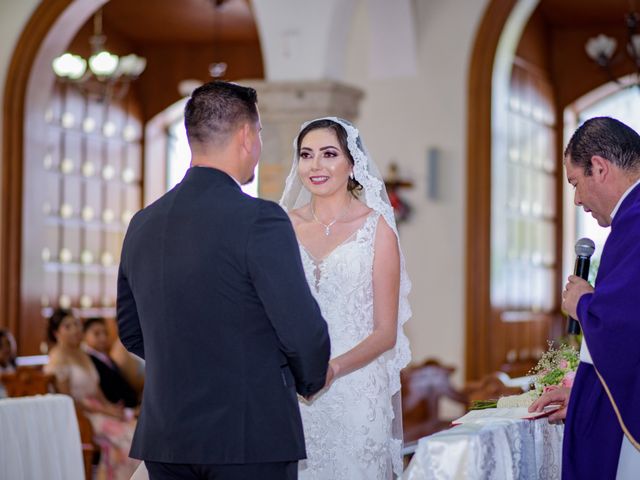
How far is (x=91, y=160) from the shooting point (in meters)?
15.3

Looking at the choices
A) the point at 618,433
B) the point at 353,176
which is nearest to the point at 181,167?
the point at 353,176

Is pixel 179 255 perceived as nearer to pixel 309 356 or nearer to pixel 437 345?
pixel 309 356

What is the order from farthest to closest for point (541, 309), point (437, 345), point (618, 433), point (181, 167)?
point (181, 167) < point (541, 309) < point (437, 345) < point (618, 433)

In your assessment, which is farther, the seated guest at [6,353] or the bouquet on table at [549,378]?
the seated guest at [6,353]

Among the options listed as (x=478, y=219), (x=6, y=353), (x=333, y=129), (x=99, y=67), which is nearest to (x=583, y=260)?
(x=333, y=129)

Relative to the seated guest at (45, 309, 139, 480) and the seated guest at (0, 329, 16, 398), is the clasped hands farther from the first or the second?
the seated guest at (0, 329, 16, 398)

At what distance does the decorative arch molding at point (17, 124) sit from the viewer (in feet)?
35.9

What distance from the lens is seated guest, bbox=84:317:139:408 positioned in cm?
874

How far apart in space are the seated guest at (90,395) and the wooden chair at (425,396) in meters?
2.18

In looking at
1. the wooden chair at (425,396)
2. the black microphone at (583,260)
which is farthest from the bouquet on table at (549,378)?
the wooden chair at (425,396)

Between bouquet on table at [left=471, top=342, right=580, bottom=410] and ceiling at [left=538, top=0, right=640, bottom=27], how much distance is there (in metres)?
10.9

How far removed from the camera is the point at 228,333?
9.30 ft

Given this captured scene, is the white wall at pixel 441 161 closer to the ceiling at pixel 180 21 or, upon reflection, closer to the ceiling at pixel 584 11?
the ceiling at pixel 584 11

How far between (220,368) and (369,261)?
4.21 ft
